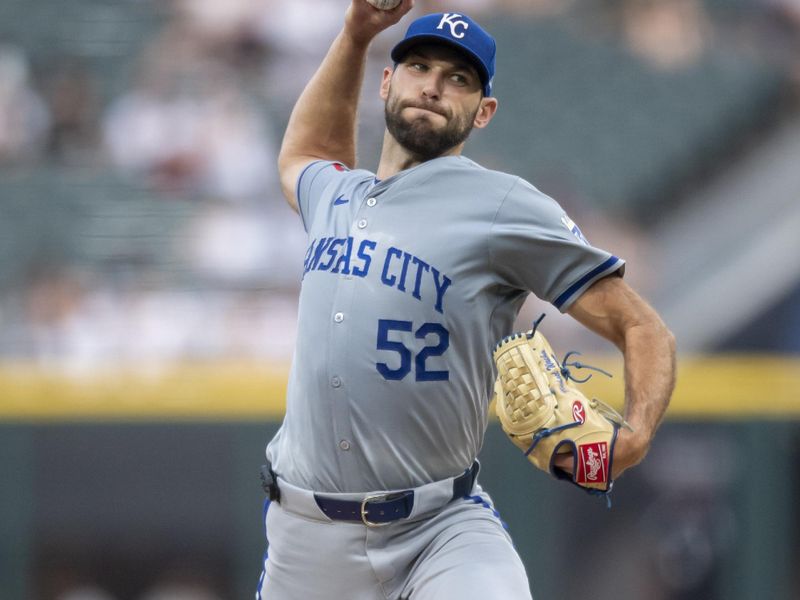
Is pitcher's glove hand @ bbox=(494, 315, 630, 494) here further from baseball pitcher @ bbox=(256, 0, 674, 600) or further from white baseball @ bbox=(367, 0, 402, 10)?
white baseball @ bbox=(367, 0, 402, 10)

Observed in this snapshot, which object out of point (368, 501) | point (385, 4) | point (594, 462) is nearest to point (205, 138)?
point (385, 4)

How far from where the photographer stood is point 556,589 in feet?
25.5

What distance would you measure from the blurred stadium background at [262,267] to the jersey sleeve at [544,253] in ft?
A: 13.3

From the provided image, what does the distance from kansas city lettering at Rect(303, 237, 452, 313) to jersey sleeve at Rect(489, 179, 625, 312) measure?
154 mm

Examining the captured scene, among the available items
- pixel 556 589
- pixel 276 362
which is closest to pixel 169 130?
pixel 276 362

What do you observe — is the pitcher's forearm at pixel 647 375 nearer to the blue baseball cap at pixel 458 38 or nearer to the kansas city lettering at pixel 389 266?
the kansas city lettering at pixel 389 266

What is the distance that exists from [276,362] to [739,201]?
Result: 373cm

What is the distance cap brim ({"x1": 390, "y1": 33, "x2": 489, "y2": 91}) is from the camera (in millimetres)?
3488

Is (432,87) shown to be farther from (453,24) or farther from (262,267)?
(262,267)

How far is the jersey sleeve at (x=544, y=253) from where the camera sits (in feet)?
10.9

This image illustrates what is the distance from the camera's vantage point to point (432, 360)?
133 inches

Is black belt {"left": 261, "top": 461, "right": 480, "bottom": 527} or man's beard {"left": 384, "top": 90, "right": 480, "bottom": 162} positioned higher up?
man's beard {"left": 384, "top": 90, "right": 480, "bottom": 162}

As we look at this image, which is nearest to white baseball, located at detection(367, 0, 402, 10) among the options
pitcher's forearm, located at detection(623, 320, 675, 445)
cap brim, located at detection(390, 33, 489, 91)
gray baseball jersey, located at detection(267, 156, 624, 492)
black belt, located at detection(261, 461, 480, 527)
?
cap brim, located at detection(390, 33, 489, 91)

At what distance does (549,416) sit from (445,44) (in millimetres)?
974
